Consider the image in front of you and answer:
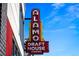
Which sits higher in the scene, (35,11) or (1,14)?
(35,11)

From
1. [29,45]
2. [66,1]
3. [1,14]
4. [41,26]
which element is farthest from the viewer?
[41,26]

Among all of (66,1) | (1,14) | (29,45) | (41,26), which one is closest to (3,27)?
(1,14)

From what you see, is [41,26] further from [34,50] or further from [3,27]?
[3,27]

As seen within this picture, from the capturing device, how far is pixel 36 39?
2292 cm

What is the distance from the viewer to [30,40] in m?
22.7

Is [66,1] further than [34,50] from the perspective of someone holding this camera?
No

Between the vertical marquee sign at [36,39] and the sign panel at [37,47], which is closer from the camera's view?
the sign panel at [37,47]

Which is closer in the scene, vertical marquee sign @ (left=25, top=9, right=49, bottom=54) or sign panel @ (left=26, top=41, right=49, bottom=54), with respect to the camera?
sign panel @ (left=26, top=41, right=49, bottom=54)

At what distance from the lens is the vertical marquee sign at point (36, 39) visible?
71.1ft

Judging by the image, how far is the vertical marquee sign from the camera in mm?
21673

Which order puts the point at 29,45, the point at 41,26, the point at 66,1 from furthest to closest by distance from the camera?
the point at 41,26, the point at 29,45, the point at 66,1

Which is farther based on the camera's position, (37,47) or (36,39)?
(36,39)

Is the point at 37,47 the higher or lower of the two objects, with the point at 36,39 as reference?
lower

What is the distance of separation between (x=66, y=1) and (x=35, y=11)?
62.1ft
